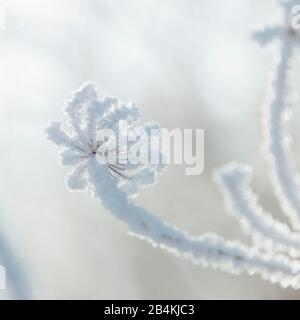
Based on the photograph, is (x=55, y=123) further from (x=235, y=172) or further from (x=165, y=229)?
(x=235, y=172)

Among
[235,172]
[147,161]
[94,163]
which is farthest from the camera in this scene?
[147,161]

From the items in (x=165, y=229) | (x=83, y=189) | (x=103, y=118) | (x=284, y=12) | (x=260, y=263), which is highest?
(x=284, y=12)

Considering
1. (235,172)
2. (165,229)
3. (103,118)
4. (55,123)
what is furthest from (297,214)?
(55,123)

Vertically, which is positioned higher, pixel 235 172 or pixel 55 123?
pixel 55 123

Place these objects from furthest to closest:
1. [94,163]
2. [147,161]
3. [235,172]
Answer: [147,161], [94,163], [235,172]

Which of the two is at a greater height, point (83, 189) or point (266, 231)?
point (83, 189)

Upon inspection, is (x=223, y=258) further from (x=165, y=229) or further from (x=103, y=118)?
(x=103, y=118)

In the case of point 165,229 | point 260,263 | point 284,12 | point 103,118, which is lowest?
point 260,263

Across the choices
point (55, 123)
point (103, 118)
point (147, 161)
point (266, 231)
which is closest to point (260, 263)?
point (266, 231)

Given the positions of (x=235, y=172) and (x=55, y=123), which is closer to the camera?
(x=235, y=172)
